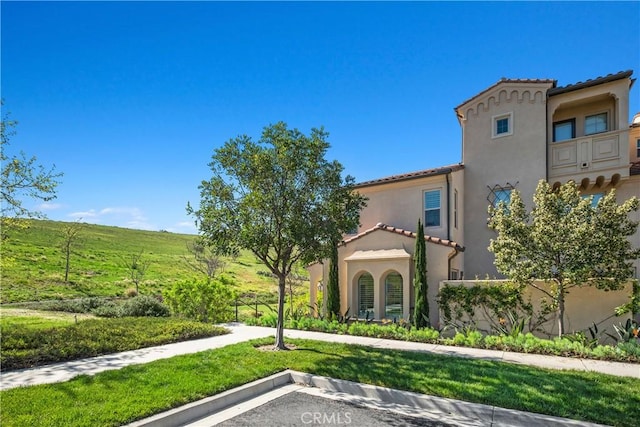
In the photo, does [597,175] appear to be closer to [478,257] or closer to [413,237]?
[478,257]

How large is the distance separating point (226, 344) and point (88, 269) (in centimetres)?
2469

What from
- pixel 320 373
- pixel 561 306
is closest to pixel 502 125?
pixel 561 306

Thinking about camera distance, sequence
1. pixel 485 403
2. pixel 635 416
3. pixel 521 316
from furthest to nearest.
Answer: pixel 521 316 → pixel 485 403 → pixel 635 416

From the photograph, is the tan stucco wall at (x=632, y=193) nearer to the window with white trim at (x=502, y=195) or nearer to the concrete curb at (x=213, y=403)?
the window with white trim at (x=502, y=195)

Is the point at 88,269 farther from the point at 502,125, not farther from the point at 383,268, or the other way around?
the point at 502,125

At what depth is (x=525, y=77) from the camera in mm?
15883

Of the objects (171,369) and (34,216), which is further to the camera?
(34,216)

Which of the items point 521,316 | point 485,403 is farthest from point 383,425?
point 521,316

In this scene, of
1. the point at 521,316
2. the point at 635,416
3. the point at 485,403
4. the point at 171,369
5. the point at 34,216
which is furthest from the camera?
the point at 521,316

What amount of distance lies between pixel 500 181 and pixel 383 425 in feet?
45.5

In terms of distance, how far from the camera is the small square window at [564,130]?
15627mm

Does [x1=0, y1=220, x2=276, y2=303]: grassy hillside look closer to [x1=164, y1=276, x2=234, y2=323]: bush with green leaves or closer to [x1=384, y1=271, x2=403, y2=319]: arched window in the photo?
[x1=164, y1=276, x2=234, y2=323]: bush with green leaves

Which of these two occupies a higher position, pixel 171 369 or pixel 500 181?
pixel 500 181

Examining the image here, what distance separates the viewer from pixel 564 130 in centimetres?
1581
